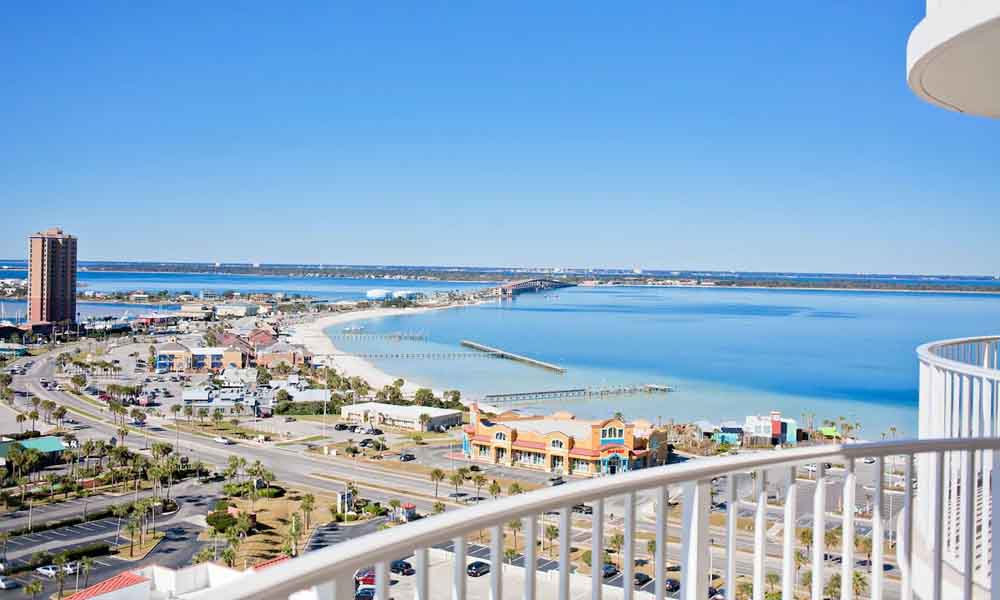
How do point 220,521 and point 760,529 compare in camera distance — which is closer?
point 760,529

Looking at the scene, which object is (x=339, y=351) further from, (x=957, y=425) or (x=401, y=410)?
(x=957, y=425)

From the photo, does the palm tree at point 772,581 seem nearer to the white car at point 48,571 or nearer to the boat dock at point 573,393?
the white car at point 48,571

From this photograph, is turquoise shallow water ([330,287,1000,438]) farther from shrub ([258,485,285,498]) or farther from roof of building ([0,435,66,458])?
roof of building ([0,435,66,458])

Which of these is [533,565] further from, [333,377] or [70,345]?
[70,345]

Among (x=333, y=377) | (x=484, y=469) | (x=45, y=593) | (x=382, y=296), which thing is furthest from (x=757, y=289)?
(x=45, y=593)

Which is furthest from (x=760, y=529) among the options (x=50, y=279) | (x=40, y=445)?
(x=50, y=279)

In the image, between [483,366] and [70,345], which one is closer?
[483,366]

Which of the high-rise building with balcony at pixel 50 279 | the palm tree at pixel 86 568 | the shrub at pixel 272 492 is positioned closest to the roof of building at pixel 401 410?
the shrub at pixel 272 492
